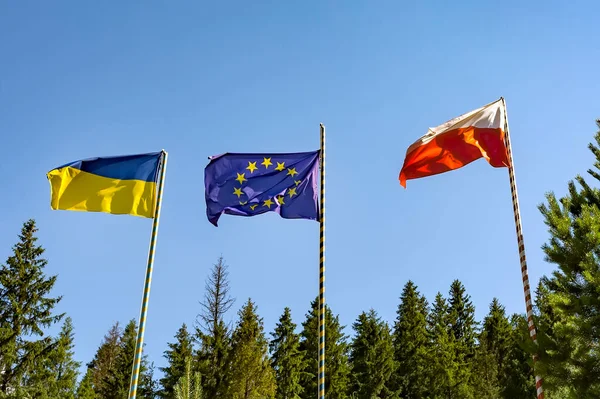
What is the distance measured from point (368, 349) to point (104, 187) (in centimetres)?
4026

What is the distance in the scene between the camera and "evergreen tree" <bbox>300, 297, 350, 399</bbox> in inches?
1934

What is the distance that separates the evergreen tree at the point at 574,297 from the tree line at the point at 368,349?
0.08ft

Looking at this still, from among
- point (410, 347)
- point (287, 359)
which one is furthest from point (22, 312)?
point (410, 347)

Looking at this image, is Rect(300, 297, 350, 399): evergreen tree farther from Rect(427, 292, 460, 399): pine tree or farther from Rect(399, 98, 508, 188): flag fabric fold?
Rect(399, 98, 508, 188): flag fabric fold

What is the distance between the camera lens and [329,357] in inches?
1991

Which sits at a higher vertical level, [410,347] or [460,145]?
[410,347]

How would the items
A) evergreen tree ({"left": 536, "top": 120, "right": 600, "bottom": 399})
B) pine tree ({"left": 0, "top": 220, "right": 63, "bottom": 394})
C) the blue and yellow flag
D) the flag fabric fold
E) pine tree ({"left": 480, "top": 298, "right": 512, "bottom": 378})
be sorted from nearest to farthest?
evergreen tree ({"left": 536, "top": 120, "right": 600, "bottom": 399}), the flag fabric fold, the blue and yellow flag, pine tree ({"left": 0, "top": 220, "right": 63, "bottom": 394}), pine tree ({"left": 480, "top": 298, "right": 512, "bottom": 378})

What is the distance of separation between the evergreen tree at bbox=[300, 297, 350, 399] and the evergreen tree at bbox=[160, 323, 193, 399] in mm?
9421

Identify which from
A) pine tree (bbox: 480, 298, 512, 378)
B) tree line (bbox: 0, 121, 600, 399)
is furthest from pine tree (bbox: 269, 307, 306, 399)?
pine tree (bbox: 480, 298, 512, 378)

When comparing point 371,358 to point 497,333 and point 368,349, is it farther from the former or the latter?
point 497,333

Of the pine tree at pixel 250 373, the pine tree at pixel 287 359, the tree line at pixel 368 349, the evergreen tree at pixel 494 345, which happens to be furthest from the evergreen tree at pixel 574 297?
the evergreen tree at pixel 494 345

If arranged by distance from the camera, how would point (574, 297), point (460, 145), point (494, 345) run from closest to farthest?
point (574, 297) → point (460, 145) → point (494, 345)

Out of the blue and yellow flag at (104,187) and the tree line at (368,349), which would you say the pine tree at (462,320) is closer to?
the tree line at (368,349)

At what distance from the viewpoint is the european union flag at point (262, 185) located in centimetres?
1631
